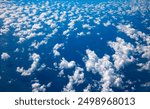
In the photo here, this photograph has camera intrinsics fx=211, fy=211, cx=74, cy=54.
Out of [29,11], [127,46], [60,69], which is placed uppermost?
[29,11]

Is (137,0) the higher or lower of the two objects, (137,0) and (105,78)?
the higher

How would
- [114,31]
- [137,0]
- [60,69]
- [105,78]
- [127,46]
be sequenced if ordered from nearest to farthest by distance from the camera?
[105,78], [60,69], [127,46], [114,31], [137,0]

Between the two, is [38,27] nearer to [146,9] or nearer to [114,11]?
[114,11]

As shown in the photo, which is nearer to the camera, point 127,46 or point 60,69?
point 60,69

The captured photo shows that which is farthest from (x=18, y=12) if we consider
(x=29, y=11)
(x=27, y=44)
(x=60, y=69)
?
(x=60, y=69)

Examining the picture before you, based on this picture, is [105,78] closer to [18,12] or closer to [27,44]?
[27,44]

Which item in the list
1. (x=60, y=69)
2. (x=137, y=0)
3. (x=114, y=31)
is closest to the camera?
(x=60, y=69)
